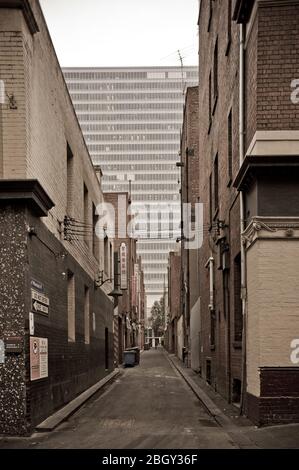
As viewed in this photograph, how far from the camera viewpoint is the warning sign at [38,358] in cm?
1216

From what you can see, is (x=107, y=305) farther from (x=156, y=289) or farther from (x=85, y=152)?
(x=156, y=289)

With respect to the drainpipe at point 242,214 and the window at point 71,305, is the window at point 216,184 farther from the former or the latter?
the drainpipe at point 242,214

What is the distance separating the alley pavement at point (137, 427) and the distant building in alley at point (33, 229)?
0.69 metres

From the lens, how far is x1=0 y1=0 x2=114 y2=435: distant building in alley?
1166cm

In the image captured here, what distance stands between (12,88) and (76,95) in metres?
144

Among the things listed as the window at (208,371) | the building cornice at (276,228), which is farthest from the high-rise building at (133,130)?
the building cornice at (276,228)

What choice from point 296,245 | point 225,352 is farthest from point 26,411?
point 225,352

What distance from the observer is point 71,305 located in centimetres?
1916

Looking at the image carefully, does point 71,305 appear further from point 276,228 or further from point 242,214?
point 276,228

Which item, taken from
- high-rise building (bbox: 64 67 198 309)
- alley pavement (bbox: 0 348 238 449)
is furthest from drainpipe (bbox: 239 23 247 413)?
high-rise building (bbox: 64 67 198 309)

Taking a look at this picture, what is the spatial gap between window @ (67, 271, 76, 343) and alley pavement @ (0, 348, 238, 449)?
78.0 inches

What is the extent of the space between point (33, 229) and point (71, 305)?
718 cm

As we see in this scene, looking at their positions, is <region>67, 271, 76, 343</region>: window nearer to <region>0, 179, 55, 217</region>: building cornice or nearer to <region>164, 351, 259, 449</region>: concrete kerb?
<region>164, 351, 259, 449</region>: concrete kerb

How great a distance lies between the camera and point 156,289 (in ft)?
537
